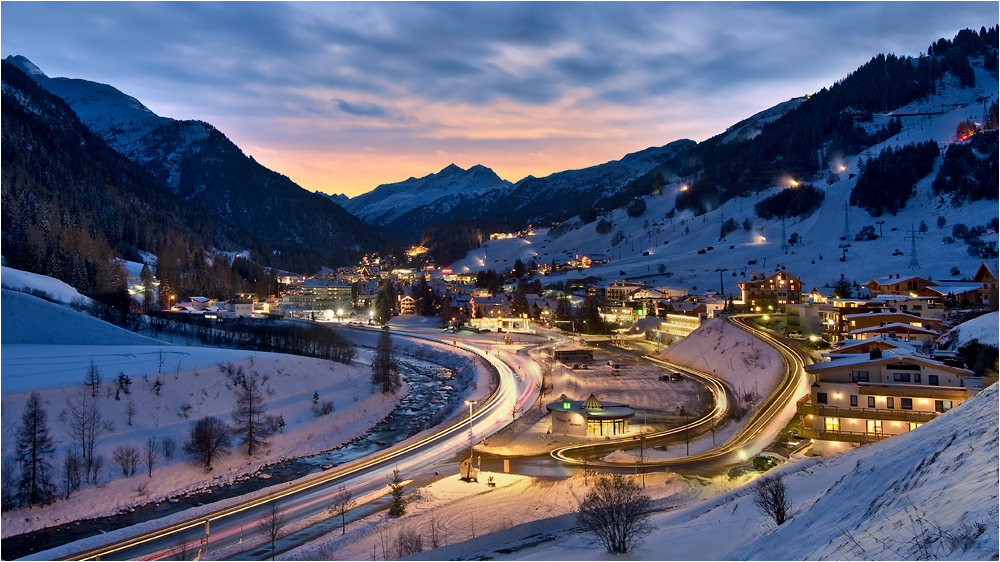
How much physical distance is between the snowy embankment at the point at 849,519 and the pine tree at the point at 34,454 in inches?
676

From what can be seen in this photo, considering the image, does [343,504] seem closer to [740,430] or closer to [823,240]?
[740,430]

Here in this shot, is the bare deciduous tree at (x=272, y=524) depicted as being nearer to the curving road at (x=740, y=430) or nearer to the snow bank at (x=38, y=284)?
the curving road at (x=740, y=430)

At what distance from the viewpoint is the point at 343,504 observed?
1006 inches

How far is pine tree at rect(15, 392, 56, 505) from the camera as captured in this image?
28938 mm

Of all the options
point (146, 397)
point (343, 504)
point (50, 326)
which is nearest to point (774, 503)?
point (343, 504)

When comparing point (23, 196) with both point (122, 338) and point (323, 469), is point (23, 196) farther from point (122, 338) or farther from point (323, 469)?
point (323, 469)

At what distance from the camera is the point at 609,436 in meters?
35.6

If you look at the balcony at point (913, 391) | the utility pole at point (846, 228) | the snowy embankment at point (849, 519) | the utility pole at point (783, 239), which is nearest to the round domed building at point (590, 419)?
the balcony at point (913, 391)

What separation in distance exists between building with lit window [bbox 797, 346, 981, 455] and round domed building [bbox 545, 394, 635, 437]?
992cm

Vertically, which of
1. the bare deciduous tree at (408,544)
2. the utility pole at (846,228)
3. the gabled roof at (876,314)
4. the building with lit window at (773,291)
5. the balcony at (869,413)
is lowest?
the bare deciduous tree at (408,544)

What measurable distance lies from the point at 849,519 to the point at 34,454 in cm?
3510

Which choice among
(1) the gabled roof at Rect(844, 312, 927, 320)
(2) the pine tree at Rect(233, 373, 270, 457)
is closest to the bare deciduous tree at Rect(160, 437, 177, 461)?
(2) the pine tree at Rect(233, 373, 270, 457)

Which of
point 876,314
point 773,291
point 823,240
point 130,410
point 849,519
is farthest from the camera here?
point 823,240

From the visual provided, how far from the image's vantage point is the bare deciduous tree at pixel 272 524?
22.4 meters
